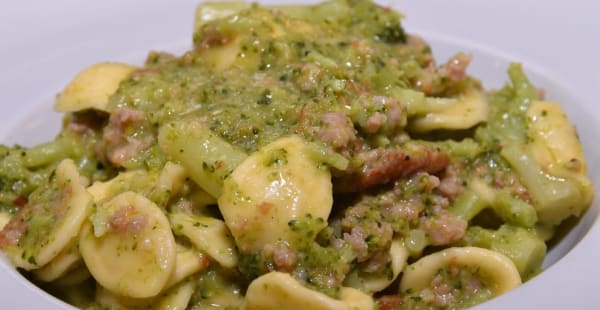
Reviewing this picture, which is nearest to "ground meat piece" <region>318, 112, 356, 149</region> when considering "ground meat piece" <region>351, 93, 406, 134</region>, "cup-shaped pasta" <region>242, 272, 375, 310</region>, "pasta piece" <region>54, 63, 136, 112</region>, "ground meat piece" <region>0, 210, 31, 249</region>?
"ground meat piece" <region>351, 93, 406, 134</region>

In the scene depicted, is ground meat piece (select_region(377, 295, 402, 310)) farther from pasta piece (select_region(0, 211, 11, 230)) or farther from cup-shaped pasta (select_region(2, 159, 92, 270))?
pasta piece (select_region(0, 211, 11, 230))

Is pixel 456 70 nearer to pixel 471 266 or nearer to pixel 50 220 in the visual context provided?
pixel 471 266

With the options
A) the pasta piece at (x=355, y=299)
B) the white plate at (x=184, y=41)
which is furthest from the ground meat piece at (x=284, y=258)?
the white plate at (x=184, y=41)

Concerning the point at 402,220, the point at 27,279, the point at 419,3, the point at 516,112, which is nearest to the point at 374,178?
the point at 402,220

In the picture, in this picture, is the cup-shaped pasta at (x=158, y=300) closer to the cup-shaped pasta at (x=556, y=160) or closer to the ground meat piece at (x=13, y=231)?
the ground meat piece at (x=13, y=231)

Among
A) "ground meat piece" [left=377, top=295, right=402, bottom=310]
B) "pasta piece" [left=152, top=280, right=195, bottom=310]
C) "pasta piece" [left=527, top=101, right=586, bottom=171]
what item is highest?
"pasta piece" [left=527, top=101, right=586, bottom=171]

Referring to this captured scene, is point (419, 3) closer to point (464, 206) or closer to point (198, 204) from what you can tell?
point (464, 206)
